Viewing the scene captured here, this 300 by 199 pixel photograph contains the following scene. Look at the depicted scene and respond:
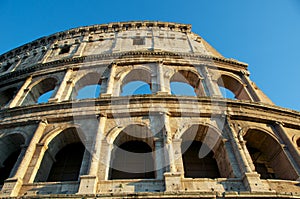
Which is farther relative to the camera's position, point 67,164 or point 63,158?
point 63,158

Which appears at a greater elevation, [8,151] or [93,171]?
[8,151]

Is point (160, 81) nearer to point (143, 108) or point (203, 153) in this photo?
point (143, 108)

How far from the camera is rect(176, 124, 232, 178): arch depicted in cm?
910

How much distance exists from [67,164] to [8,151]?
2669mm

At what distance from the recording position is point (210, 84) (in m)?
12.1

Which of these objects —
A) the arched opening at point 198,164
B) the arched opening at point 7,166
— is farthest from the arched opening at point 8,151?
the arched opening at point 198,164

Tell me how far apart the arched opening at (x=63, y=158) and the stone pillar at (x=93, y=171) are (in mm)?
1379

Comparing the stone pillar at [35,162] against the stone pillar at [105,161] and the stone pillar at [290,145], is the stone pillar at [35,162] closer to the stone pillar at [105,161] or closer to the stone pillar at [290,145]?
the stone pillar at [105,161]

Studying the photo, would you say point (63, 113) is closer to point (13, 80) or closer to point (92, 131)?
point (92, 131)

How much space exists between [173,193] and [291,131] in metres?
6.64

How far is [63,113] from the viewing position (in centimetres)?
1004

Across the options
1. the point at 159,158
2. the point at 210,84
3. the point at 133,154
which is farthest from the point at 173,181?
the point at 210,84

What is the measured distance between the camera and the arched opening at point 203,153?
910 centimetres

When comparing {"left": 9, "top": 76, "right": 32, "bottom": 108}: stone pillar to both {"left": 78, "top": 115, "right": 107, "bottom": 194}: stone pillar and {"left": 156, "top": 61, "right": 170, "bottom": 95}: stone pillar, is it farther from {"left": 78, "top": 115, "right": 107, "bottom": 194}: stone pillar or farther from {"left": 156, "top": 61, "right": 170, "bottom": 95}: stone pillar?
{"left": 156, "top": 61, "right": 170, "bottom": 95}: stone pillar
